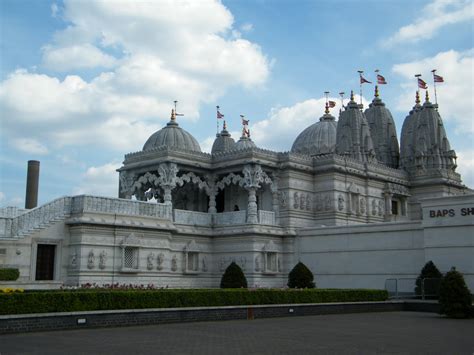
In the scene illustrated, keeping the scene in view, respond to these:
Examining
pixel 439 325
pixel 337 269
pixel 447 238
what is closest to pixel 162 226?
pixel 337 269

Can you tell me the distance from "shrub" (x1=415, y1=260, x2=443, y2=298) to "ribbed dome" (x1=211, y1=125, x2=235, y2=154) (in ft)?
91.9

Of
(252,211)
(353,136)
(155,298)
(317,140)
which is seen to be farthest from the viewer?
(317,140)

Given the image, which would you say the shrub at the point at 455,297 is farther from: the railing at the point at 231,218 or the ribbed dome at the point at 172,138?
the ribbed dome at the point at 172,138

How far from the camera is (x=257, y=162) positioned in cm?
4309

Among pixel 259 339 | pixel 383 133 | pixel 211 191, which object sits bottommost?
pixel 259 339

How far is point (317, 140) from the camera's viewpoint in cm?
5522

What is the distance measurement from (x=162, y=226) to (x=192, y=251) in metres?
→ 4.20

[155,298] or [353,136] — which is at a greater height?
[353,136]

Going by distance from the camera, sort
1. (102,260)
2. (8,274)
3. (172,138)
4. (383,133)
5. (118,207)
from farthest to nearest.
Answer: (383,133), (172,138), (118,207), (102,260), (8,274)

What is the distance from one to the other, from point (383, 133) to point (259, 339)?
45.2 meters

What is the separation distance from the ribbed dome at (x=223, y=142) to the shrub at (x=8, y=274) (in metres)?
30.2

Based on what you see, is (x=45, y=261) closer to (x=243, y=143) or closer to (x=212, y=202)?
(x=212, y=202)

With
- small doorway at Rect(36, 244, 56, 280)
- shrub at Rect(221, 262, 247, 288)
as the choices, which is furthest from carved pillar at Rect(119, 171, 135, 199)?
small doorway at Rect(36, 244, 56, 280)

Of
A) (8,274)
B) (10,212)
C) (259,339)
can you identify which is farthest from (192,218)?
(259,339)
